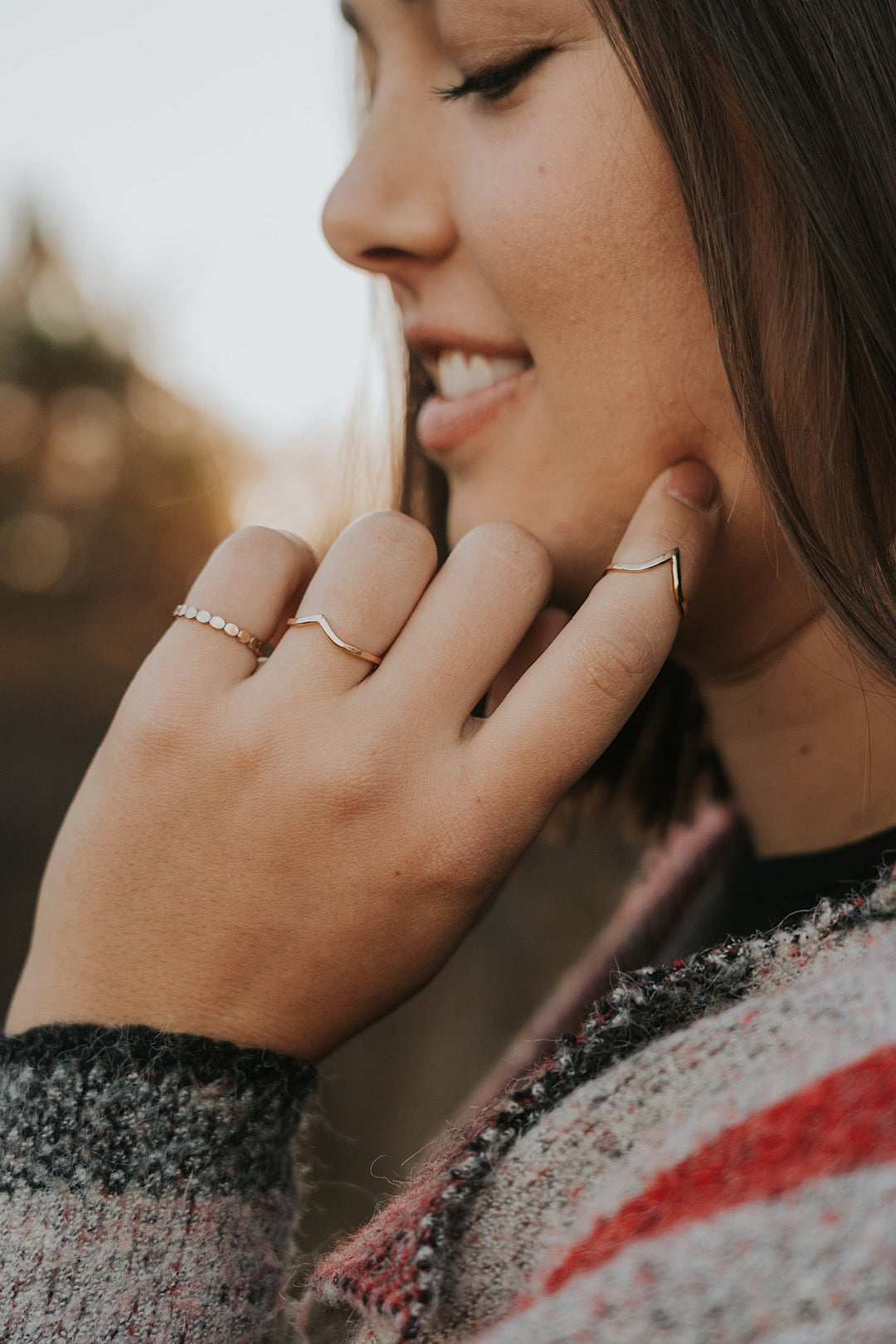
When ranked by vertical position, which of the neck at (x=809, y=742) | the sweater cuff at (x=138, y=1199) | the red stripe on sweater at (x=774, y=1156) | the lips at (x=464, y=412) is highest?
the lips at (x=464, y=412)

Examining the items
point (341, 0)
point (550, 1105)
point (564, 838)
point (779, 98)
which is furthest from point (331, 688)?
point (564, 838)

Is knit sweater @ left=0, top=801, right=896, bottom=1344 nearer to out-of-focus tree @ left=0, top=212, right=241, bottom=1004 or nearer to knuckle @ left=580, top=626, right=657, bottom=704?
knuckle @ left=580, top=626, right=657, bottom=704

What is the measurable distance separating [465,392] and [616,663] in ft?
1.73

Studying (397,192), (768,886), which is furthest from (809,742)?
(397,192)

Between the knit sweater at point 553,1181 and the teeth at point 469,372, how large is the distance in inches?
31.4

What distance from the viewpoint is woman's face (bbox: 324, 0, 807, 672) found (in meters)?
1.02

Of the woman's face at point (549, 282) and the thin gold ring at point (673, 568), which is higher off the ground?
the woman's face at point (549, 282)

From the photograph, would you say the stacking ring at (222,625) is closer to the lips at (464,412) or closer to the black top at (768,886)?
the lips at (464,412)

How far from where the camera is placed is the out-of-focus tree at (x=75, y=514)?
458 cm

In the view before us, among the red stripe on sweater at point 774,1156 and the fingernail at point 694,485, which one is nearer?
the red stripe on sweater at point 774,1156

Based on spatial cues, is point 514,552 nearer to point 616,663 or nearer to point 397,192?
point 616,663

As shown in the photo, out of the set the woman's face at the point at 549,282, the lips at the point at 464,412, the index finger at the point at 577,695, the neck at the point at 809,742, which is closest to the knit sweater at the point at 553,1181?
the index finger at the point at 577,695

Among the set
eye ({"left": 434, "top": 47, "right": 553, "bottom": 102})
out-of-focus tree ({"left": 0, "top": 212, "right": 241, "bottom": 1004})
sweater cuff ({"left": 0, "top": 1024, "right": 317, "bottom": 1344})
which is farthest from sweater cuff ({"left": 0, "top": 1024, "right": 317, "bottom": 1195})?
out-of-focus tree ({"left": 0, "top": 212, "right": 241, "bottom": 1004})

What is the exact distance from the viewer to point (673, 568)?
1.02 meters
